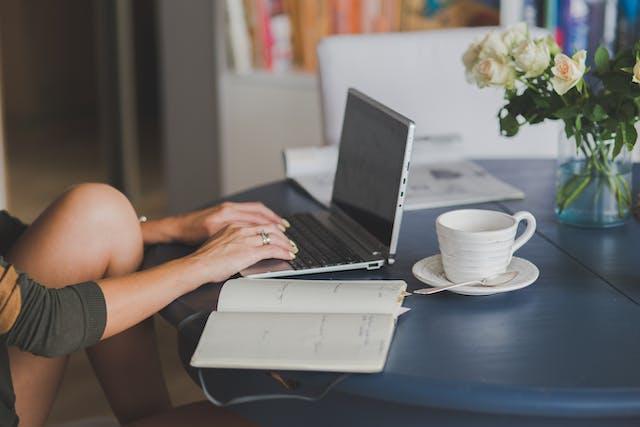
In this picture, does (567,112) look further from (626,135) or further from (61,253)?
(61,253)

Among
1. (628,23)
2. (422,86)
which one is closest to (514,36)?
(422,86)

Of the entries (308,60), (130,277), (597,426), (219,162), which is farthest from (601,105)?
(219,162)

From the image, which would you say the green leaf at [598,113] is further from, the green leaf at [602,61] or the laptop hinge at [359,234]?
the laptop hinge at [359,234]

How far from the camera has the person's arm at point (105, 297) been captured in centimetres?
136

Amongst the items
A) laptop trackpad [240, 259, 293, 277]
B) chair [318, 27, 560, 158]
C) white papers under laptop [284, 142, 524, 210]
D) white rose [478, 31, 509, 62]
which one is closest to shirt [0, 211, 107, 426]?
laptop trackpad [240, 259, 293, 277]

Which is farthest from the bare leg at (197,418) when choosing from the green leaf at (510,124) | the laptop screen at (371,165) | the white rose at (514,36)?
the white rose at (514,36)

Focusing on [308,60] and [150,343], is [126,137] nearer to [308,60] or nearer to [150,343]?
[308,60]

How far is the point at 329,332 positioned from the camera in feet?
4.26

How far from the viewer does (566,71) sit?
5.19 feet

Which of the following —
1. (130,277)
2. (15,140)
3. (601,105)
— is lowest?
(15,140)

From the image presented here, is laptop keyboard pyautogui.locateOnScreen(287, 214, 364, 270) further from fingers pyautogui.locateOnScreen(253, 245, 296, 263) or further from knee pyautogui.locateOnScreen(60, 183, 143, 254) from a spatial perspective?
knee pyautogui.locateOnScreen(60, 183, 143, 254)

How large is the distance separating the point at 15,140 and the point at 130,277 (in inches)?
150

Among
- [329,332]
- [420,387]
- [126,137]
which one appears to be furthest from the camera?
[126,137]

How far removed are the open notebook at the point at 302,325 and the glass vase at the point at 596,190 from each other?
1.49ft
